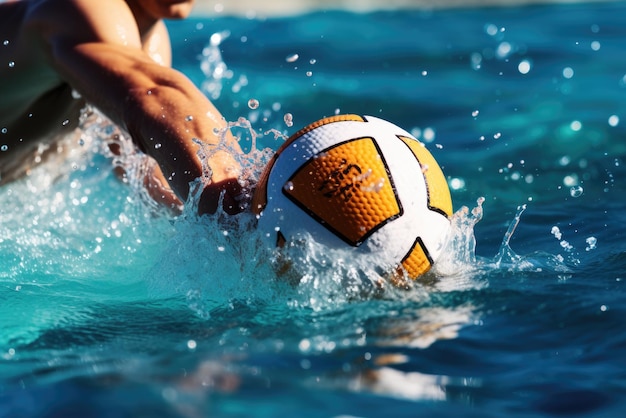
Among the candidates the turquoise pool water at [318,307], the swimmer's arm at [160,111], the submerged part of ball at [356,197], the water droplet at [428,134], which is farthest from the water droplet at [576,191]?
the swimmer's arm at [160,111]

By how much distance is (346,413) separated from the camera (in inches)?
78.0

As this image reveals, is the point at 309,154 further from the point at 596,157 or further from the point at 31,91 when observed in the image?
the point at 596,157

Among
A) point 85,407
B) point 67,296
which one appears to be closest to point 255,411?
point 85,407

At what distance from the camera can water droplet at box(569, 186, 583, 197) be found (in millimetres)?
4059

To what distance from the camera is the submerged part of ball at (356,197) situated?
2479 mm

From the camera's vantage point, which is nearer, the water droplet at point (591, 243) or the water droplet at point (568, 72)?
the water droplet at point (591, 243)

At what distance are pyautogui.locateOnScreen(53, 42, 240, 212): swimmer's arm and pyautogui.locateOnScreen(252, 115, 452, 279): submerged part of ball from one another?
0.16 m

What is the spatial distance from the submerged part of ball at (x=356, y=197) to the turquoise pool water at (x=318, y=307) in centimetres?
8

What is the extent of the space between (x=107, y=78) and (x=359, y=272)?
1037 mm

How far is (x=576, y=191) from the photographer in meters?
4.11

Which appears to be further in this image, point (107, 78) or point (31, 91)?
point (31, 91)

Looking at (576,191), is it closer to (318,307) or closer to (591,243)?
(591,243)

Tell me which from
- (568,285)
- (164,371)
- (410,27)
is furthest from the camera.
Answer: (410,27)

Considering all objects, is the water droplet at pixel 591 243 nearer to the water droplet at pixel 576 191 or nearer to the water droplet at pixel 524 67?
the water droplet at pixel 576 191
